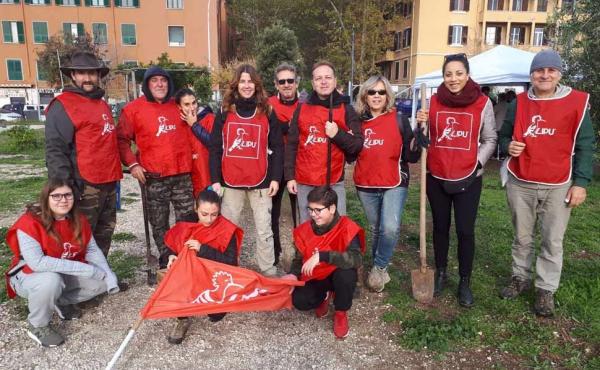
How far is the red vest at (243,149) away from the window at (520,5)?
43232 millimetres

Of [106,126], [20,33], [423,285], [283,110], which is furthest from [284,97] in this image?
[20,33]

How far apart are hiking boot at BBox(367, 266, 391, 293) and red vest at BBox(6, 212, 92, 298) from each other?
2589 mm

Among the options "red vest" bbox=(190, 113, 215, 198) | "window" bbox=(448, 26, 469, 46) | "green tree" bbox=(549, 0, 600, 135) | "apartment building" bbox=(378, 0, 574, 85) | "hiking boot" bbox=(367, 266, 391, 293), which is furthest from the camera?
"window" bbox=(448, 26, 469, 46)

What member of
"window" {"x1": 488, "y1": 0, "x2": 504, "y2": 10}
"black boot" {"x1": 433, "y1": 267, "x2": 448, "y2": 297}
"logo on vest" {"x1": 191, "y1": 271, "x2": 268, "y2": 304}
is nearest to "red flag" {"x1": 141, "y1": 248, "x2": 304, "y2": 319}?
"logo on vest" {"x1": 191, "y1": 271, "x2": 268, "y2": 304}

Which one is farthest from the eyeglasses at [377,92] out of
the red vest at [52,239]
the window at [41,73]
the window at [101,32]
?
the window at [41,73]

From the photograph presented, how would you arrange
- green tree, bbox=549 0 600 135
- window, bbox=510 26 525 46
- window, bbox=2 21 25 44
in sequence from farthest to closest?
window, bbox=2 21 25 44 → window, bbox=510 26 525 46 → green tree, bbox=549 0 600 135

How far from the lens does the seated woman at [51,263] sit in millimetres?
3381

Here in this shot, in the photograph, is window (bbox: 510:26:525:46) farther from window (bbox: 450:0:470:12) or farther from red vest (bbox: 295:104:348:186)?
red vest (bbox: 295:104:348:186)

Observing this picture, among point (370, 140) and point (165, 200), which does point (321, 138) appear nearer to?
point (370, 140)

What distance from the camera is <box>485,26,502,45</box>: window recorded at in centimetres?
4050

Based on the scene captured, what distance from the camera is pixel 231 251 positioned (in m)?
3.70

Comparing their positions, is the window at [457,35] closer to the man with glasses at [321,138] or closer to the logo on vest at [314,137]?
the man with glasses at [321,138]

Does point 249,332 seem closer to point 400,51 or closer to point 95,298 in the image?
point 95,298

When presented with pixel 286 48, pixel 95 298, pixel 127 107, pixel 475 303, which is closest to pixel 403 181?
pixel 475 303
